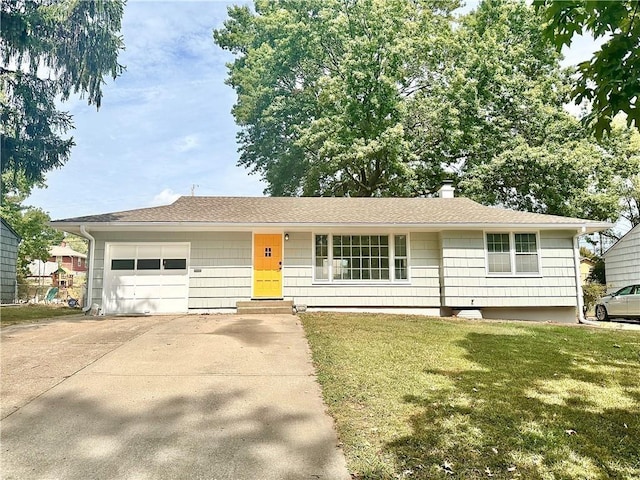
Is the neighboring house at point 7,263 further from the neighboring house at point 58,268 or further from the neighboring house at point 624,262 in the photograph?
the neighboring house at point 624,262

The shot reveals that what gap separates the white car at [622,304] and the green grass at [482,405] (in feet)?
22.2

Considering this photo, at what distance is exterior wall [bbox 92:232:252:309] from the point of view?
11414mm

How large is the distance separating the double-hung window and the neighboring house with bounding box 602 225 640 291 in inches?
479

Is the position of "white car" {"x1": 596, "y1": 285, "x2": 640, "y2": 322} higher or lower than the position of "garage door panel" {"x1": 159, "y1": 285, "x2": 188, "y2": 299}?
lower

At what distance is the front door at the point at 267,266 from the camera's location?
11.5 meters

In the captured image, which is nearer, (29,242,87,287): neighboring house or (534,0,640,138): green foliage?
(534,0,640,138): green foliage

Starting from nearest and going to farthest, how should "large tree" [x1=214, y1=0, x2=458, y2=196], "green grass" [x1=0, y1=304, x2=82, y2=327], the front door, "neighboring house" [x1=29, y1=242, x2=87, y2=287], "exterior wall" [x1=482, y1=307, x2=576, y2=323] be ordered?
1. "green grass" [x1=0, y1=304, x2=82, y2=327]
2. the front door
3. "exterior wall" [x1=482, y1=307, x2=576, y2=323]
4. "large tree" [x1=214, y1=0, x2=458, y2=196]
5. "neighboring house" [x1=29, y1=242, x2=87, y2=287]

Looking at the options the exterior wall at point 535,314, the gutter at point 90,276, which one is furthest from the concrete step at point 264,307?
the exterior wall at point 535,314

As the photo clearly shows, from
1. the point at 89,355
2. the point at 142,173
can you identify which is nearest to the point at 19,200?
the point at 142,173

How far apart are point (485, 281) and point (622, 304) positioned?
5360 millimetres

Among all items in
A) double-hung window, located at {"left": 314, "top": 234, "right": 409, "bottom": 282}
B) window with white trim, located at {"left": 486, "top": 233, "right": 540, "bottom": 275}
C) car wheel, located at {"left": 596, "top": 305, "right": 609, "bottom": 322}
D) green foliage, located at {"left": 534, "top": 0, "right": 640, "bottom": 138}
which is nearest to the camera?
green foliage, located at {"left": 534, "top": 0, "right": 640, "bottom": 138}

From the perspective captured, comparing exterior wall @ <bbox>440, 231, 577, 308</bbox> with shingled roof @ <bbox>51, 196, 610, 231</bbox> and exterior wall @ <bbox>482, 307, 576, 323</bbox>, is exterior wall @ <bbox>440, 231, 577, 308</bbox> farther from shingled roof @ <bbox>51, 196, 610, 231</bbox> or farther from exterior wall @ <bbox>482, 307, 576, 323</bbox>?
shingled roof @ <bbox>51, 196, 610, 231</bbox>

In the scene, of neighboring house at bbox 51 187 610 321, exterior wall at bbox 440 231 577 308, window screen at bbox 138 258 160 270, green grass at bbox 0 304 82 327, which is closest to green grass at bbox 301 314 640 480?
exterior wall at bbox 440 231 577 308

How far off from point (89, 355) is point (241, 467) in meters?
4.05
